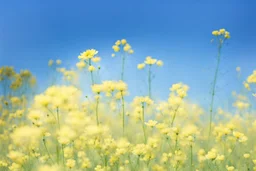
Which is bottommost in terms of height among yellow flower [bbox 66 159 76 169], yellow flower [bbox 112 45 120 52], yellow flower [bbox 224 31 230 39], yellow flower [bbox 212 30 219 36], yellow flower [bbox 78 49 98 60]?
yellow flower [bbox 66 159 76 169]

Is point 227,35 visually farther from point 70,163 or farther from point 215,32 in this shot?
point 70,163

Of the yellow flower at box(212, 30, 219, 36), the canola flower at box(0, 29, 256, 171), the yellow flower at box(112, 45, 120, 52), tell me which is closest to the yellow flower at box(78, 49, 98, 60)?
the canola flower at box(0, 29, 256, 171)

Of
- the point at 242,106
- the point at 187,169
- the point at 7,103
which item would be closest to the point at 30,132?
the point at 187,169

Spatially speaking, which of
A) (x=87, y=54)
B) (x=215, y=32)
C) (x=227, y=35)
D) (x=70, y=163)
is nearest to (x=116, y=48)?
(x=215, y=32)

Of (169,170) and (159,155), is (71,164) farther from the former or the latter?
(159,155)

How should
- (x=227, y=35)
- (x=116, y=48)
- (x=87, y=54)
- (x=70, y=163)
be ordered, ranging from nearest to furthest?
(x=70, y=163)
(x=87, y=54)
(x=227, y=35)
(x=116, y=48)

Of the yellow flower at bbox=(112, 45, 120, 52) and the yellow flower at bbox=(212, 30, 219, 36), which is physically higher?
the yellow flower at bbox=(212, 30, 219, 36)

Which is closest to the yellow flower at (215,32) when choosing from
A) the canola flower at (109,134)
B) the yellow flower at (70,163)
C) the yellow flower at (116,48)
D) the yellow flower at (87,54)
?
the canola flower at (109,134)

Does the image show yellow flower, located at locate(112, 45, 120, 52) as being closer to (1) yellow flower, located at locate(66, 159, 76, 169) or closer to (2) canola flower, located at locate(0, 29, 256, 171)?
(2) canola flower, located at locate(0, 29, 256, 171)
